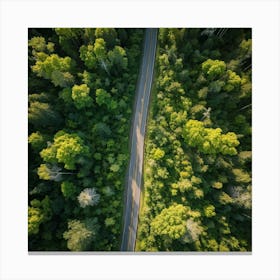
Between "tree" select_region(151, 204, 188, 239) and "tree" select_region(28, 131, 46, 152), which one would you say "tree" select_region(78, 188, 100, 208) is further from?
"tree" select_region(28, 131, 46, 152)

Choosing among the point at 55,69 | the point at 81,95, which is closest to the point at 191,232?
the point at 81,95

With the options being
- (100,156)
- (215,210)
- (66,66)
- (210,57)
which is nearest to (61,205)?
(100,156)

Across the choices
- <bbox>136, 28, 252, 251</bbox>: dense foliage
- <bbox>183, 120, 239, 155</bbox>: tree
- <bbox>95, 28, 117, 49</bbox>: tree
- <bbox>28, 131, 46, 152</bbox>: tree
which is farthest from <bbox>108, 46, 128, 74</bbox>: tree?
<bbox>28, 131, 46, 152</bbox>: tree

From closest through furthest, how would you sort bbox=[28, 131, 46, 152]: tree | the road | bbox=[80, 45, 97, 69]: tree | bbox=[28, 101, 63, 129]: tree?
bbox=[28, 101, 63, 129]: tree, bbox=[28, 131, 46, 152]: tree, bbox=[80, 45, 97, 69]: tree, the road

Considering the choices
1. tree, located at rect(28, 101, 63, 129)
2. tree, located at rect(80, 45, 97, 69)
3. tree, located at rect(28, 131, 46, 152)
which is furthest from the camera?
tree, located at rect(80, 45, 97, 69)

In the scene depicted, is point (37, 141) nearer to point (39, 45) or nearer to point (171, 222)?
point (39, 45)

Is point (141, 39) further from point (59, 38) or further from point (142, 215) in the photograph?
point (142, 215)

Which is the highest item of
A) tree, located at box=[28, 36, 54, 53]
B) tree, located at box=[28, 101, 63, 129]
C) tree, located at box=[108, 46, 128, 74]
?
tree, located at box=[28, 36, 54, 53]
